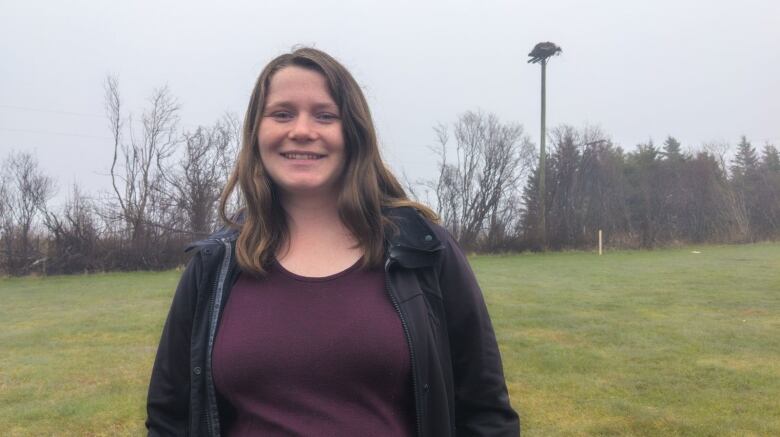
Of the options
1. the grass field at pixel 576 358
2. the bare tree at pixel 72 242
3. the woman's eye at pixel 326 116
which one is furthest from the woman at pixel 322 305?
the bare tree at pixel 72 242

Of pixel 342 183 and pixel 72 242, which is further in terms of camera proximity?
pixel 72 242

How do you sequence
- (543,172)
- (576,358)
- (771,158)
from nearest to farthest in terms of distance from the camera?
(576,358) < (543,172) < (771,158)

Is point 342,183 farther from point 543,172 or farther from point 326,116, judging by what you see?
point 543,172

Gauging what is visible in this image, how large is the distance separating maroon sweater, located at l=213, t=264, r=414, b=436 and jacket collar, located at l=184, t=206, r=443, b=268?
0.11 meters

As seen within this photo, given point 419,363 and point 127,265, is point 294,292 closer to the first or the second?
point 419,363

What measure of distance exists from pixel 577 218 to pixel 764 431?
107 feet

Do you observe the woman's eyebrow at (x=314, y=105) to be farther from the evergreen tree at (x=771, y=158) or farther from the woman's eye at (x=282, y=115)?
the evergreen tree at (x=771, y=158)

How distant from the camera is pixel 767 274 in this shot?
1664cm

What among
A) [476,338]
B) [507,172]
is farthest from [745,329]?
[507,172]

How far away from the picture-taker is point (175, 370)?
1.68m

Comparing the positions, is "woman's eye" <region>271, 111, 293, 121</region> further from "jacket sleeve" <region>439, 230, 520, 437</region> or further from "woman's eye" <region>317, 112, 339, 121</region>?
"jacket sleeve" <region>439, 230, 520, 437</region>

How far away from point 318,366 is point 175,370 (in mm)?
436

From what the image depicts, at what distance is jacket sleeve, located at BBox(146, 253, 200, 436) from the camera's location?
5.49 feet

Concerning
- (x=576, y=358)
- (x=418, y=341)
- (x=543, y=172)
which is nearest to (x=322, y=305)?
(x=418, y=341)
